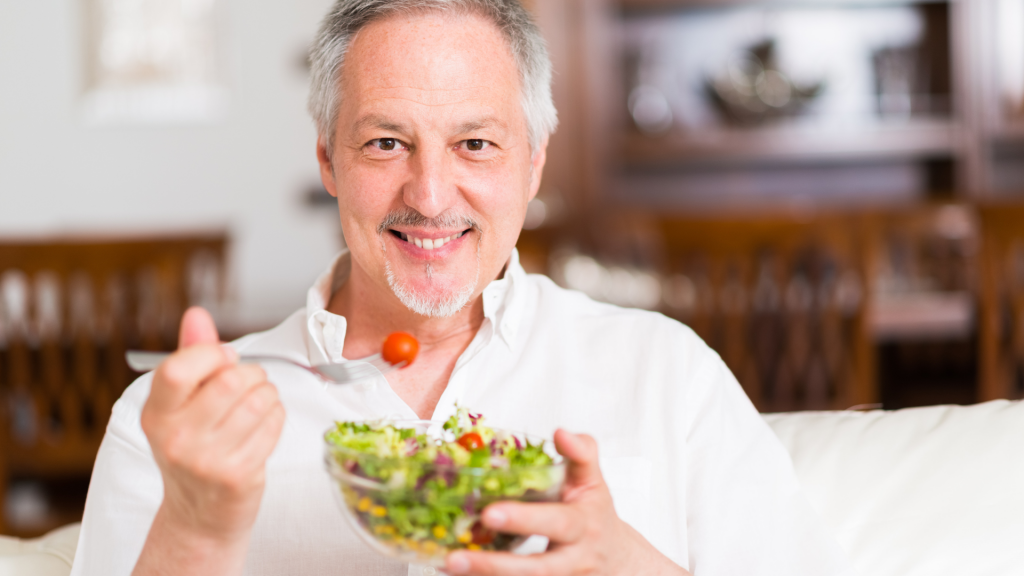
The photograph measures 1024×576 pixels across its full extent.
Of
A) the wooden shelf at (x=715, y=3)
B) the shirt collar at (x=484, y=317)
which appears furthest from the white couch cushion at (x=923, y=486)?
the wooden shelf at (x=715, y=3)

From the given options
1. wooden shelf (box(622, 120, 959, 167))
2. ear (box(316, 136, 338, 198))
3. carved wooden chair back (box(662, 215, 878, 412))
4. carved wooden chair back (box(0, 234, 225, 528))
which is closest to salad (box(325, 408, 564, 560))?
ear (box(316, 136, 338, 198))

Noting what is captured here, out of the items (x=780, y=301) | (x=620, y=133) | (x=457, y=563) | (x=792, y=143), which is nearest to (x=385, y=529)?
(x=457, y=563)

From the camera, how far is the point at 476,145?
1084 mm

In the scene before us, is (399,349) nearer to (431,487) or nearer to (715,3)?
(431,487)

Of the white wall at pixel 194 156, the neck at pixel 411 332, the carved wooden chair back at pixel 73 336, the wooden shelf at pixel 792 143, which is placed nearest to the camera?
the neck at pixel 411 332

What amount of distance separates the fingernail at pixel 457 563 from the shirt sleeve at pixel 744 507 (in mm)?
468

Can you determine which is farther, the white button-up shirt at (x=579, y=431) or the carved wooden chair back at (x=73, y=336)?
the carved wooden chair back at (x=73, y=336)

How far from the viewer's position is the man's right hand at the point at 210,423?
67 centimetres

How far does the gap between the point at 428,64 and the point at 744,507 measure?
0.60 metres

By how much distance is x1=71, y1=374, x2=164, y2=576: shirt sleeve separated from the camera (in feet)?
3.36

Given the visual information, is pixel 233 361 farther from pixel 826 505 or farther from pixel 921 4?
pixel 921 4

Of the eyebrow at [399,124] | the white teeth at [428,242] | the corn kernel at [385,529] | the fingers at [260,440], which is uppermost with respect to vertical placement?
the eyebrow at [399,124]

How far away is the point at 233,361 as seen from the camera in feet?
2.31

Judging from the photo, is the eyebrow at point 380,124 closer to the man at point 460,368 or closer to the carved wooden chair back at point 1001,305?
the man at point 460,368
